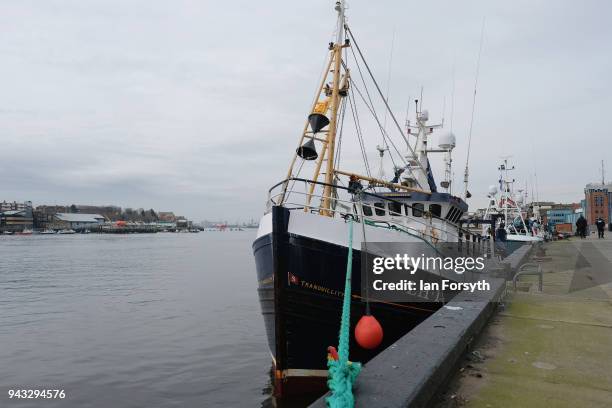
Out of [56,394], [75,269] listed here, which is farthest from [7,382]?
[75,269]

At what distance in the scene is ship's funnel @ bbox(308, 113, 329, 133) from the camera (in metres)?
10.5

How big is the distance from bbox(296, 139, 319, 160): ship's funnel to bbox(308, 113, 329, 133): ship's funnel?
0.33m

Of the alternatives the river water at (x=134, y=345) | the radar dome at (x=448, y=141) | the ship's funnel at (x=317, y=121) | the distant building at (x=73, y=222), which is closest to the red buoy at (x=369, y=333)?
the river water at (x=134, y=345)

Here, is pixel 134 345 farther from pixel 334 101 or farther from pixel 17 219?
pixel 17 219

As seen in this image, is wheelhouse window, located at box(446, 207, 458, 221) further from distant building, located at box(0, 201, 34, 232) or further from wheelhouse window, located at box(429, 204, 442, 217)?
distant building, located at box(0, 201, 34, 232)

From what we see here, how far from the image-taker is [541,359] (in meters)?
4.94

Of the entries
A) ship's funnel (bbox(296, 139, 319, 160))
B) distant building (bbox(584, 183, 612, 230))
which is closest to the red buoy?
ship's funnel (bbox(296, 139, 319, 160))

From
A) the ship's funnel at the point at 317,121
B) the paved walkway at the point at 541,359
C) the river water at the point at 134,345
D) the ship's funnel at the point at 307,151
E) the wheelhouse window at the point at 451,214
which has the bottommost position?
the river water at the point at 134,345

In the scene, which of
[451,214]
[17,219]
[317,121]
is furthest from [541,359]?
[17,219]

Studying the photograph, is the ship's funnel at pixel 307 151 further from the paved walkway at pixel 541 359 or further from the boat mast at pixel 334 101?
the paved walkway at pixel 541 359

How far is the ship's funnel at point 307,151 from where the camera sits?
1066 cm

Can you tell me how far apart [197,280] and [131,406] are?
73.3ft

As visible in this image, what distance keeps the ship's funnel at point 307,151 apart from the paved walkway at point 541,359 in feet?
17.6

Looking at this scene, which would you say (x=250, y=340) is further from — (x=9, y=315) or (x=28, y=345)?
(x=9, y=315)
